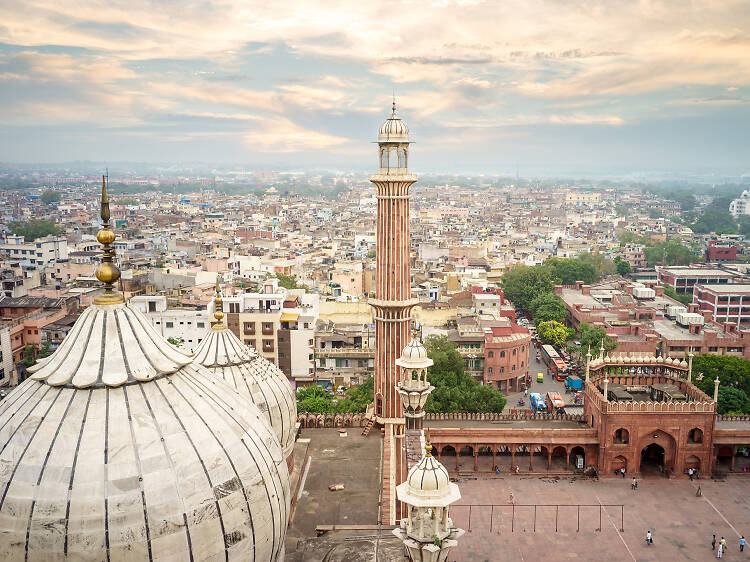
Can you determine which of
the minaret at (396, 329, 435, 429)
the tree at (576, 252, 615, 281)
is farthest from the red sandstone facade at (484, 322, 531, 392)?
the tree at (576, 252, 615, 281)

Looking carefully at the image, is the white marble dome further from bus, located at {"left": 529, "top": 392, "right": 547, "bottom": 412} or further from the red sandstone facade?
the red sandstone facade

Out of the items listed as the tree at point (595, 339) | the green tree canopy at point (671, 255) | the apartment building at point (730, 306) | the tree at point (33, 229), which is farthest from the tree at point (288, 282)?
the green tree canopy at point (671, 255)

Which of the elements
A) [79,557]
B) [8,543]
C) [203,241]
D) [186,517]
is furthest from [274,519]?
[203,241]

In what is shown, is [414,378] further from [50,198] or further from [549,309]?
[50,198]

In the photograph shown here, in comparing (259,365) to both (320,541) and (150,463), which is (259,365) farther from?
(150,463)

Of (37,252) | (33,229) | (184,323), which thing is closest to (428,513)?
(184,323)

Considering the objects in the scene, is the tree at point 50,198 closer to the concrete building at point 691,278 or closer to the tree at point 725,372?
the concrete building at point 691,278

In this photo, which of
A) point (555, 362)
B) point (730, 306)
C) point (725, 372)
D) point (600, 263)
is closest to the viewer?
point (725, 372)
